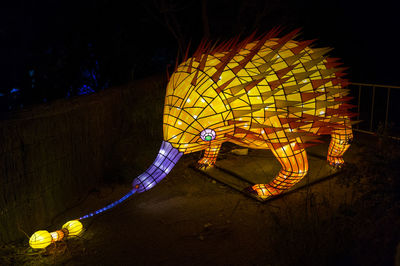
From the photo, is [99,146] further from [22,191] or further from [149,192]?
[22,191]

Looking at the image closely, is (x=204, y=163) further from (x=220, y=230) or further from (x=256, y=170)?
(x=220, y=230)

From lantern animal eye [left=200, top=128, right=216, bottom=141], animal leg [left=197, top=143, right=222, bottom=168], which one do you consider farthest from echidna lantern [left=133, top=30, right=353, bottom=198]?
animal leg [left=197, top=143, right=222, bottom=168]

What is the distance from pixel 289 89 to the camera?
4824 mm

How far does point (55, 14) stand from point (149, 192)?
18.5 feet

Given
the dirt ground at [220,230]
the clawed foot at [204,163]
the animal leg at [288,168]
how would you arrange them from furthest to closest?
the clawed foot at [204,163], the animal leg at [288,168], the dirt ground at [220,230]

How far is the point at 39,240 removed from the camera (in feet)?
14.2

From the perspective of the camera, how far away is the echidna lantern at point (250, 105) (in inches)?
184

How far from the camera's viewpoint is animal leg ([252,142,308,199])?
17.0 feet

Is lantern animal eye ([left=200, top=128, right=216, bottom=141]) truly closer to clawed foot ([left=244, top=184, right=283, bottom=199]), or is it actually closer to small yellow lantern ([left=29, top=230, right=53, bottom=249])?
clawed foot ([left=244, top=184, right=283, bottom=199])

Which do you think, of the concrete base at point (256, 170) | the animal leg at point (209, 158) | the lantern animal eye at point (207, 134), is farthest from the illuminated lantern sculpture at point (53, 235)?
the animal leg at point (209, 158)

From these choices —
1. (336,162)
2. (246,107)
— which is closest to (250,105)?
(246,107)

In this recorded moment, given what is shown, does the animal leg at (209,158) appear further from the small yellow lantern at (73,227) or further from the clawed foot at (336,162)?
the small yellow lantern at (73,227)

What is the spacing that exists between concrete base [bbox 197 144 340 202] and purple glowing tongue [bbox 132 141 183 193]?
1.46 meters

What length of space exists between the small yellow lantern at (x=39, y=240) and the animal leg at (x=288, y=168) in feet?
9.31
